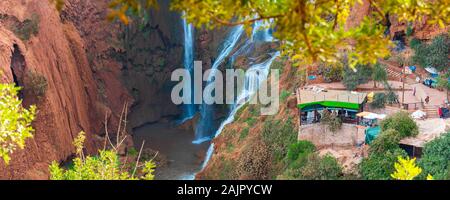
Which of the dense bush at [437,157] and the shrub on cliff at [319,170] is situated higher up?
the dense bush at [437,157]

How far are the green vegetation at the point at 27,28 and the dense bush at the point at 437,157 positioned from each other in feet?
54.2

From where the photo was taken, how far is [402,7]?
3281 millimetres

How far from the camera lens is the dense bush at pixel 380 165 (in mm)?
14805

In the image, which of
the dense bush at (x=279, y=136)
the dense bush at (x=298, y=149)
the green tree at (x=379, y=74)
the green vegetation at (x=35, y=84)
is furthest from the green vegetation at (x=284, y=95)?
the green vegetation at (x=35, y=84)

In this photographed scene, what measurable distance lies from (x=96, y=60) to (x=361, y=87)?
627 inches

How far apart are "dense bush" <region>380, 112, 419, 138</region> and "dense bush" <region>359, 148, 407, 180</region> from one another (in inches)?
42.8

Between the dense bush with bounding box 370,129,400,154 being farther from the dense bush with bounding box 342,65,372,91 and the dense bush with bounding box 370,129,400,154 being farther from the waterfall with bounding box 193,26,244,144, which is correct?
the waterfall with bounding box 193,26,244,144

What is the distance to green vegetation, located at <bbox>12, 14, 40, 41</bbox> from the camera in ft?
71.9

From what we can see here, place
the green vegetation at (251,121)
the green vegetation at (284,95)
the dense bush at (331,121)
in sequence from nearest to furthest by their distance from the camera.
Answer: the dense bush at (331,121), the green vegetation at (284,95), the green vegetation at (251,121)

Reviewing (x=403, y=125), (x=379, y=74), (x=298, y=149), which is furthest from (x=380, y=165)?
(x=379, y=74)

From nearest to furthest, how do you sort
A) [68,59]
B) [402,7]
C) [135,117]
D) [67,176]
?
[402,7] → [67,176] → [68,59] → [135,117]

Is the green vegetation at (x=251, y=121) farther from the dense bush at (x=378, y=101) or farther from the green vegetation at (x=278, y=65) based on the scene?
the dense bush at (x=378, y=101)

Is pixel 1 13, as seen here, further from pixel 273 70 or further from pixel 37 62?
pixel 273 70
